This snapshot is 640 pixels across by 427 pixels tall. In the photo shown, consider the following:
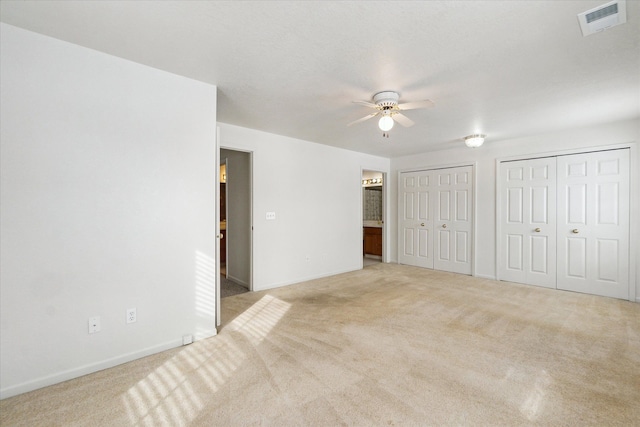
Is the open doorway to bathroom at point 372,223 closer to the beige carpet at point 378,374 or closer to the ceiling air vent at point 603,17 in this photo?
the beige carpet at point 378,374

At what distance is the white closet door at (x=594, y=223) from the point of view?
3.91 metres

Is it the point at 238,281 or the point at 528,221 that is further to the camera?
the point at 238,281

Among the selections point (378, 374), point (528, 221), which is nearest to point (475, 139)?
point (528, 221)

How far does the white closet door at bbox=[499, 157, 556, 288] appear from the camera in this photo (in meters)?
4.49

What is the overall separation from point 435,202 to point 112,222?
5.42m

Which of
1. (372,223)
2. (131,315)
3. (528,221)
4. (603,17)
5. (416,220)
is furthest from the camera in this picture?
(372,223)

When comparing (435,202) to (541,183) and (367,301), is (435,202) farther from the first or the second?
(367,301)

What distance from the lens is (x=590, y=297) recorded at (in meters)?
4.02

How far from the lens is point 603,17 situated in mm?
1768

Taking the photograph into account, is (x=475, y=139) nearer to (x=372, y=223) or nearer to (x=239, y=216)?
(x=372, y=223)

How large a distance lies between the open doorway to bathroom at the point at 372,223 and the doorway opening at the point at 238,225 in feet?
9.25

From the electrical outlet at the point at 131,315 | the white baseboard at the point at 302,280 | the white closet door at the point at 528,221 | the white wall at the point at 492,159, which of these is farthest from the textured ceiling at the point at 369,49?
the white baseboard at the point at 302,280

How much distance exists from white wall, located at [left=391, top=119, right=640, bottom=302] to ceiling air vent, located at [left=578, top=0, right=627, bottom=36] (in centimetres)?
301

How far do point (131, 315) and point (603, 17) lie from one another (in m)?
3.96
